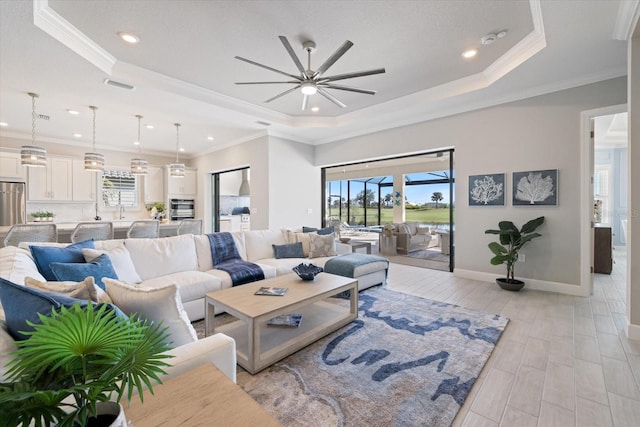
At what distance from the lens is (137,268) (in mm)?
3037

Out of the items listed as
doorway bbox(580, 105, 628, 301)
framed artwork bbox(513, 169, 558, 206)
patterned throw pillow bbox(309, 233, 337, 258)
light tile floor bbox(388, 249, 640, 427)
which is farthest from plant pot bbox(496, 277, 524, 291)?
patterned throw pillow bbox(309, 233, 337, 258)

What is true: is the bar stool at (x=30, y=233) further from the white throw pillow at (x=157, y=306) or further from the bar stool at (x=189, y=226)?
the white throw pillow at (x=157, y=306)

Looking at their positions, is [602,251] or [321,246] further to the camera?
[602,251]

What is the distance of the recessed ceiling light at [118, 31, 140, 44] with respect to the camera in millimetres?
2884

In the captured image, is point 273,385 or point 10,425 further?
point 273,385

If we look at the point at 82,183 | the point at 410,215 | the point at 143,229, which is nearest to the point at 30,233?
the point at 143,229

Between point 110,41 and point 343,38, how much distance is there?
8.27 ft

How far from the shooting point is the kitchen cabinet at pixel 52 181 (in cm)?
591

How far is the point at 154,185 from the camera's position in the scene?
7.79 metres

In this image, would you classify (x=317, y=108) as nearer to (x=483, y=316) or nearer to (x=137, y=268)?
(x=137, y=268)

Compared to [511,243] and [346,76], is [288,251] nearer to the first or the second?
[346,76]

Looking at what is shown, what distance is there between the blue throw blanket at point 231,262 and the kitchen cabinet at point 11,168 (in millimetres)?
5181

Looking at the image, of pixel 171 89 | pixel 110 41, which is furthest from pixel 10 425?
pixel 171 89

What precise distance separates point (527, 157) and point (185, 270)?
492cm
